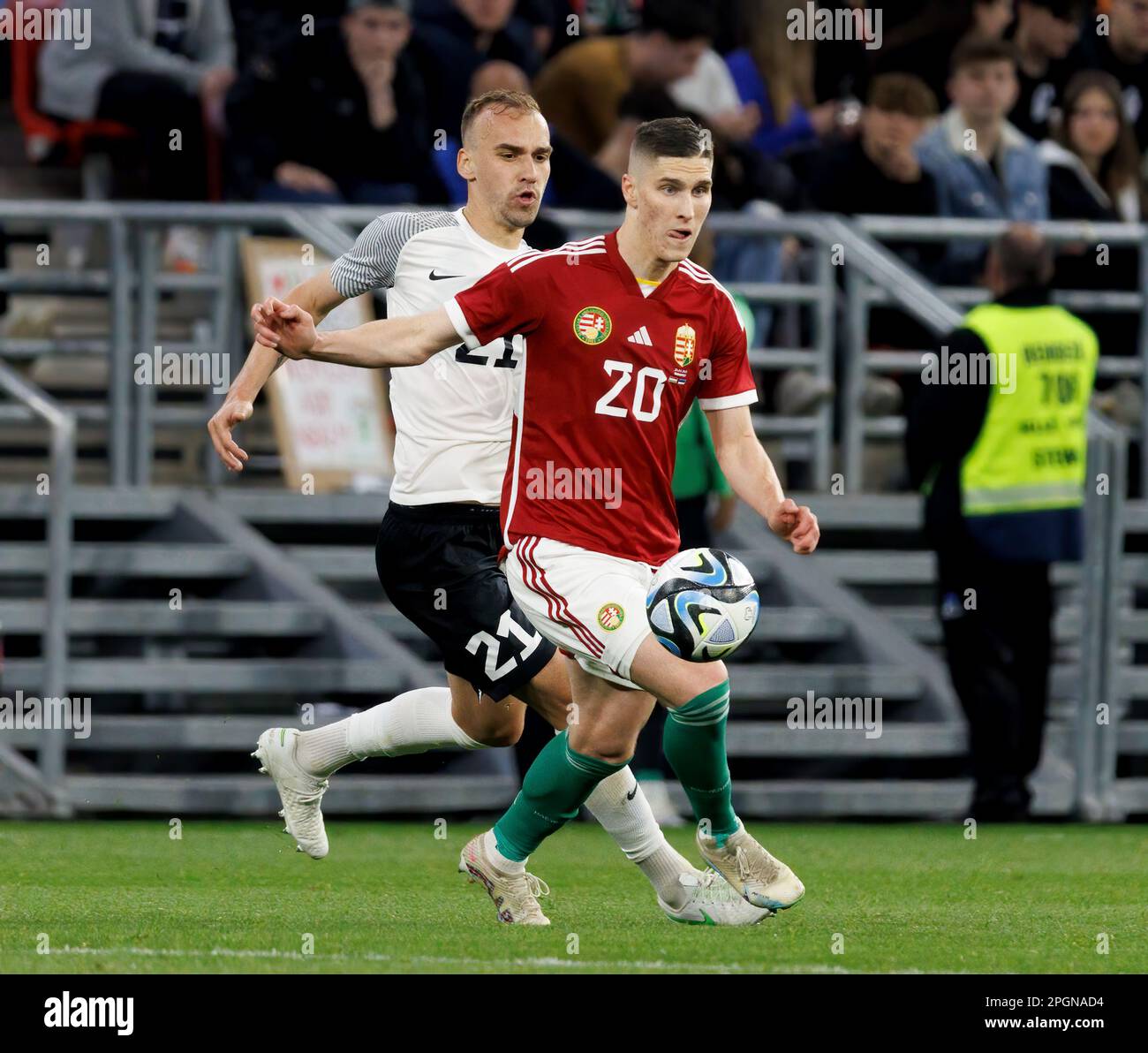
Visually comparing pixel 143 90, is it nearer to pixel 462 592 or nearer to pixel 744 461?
pixel 462 592

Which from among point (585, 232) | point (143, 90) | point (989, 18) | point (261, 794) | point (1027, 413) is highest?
point (989, 18)

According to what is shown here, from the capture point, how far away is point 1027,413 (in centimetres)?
1280

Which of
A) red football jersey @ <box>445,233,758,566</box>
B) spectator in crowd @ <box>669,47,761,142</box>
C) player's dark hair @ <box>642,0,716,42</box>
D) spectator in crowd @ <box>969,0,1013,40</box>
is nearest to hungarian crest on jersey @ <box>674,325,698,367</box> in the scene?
red football jersey @ <box>445,233,758,566</box>

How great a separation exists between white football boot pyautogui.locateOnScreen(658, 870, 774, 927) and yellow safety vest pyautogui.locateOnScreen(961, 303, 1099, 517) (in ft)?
16.6

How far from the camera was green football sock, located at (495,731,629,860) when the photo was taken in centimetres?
768

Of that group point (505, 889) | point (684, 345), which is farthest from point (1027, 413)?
point (505, 889)

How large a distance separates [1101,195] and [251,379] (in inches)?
348

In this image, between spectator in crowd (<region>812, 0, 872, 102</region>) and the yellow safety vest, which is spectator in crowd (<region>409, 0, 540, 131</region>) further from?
the yellow safety vest

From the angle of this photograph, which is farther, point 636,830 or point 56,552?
point 56,552

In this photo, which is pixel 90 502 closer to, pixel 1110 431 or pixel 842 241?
pixel 842 241

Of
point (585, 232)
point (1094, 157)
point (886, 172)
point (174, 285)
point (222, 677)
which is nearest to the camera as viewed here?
point (222, 677)

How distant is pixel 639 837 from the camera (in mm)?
8031

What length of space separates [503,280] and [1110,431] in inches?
261

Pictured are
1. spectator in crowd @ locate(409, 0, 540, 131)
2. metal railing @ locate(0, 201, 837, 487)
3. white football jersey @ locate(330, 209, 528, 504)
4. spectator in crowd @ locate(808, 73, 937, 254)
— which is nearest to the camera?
white football jersey @ locate(330, 209, 528, 504)
